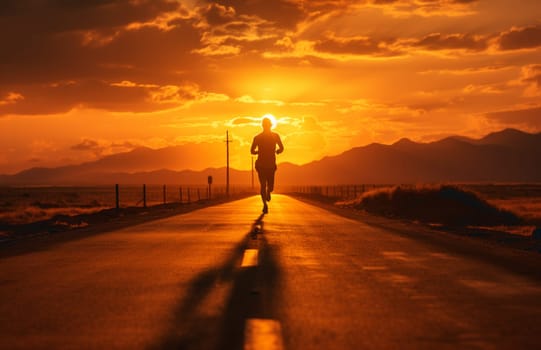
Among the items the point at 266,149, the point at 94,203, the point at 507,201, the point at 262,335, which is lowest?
the point at 507,201

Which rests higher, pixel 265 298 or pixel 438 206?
pixel 265 298

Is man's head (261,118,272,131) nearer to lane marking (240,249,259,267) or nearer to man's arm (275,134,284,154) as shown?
man's arm (275,134,284,154)

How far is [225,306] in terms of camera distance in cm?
676

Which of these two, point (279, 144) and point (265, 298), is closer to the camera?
point (265, 298)

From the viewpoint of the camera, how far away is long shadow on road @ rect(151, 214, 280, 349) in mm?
5379

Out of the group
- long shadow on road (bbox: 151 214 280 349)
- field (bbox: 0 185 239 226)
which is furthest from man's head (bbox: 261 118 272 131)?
field (bbox: 0 185 239 226)

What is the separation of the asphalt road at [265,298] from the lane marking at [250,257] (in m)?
0.02

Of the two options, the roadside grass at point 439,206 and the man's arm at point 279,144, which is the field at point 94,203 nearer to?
the roadside grass at point 439,206

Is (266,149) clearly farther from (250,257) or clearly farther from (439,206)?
(439,206)

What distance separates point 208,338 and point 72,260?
6291mm

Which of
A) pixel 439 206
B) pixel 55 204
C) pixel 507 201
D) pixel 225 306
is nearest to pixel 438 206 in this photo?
pixel 439 206

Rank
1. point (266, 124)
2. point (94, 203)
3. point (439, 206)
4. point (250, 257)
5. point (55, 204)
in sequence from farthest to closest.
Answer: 1. point (94, 203)
2. point (55, 204)
3. point (439, 206)
4. point (266, 124)
5. point (250, 257)

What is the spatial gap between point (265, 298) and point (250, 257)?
12.0ft

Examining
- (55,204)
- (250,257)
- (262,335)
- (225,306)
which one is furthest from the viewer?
(55,204)
